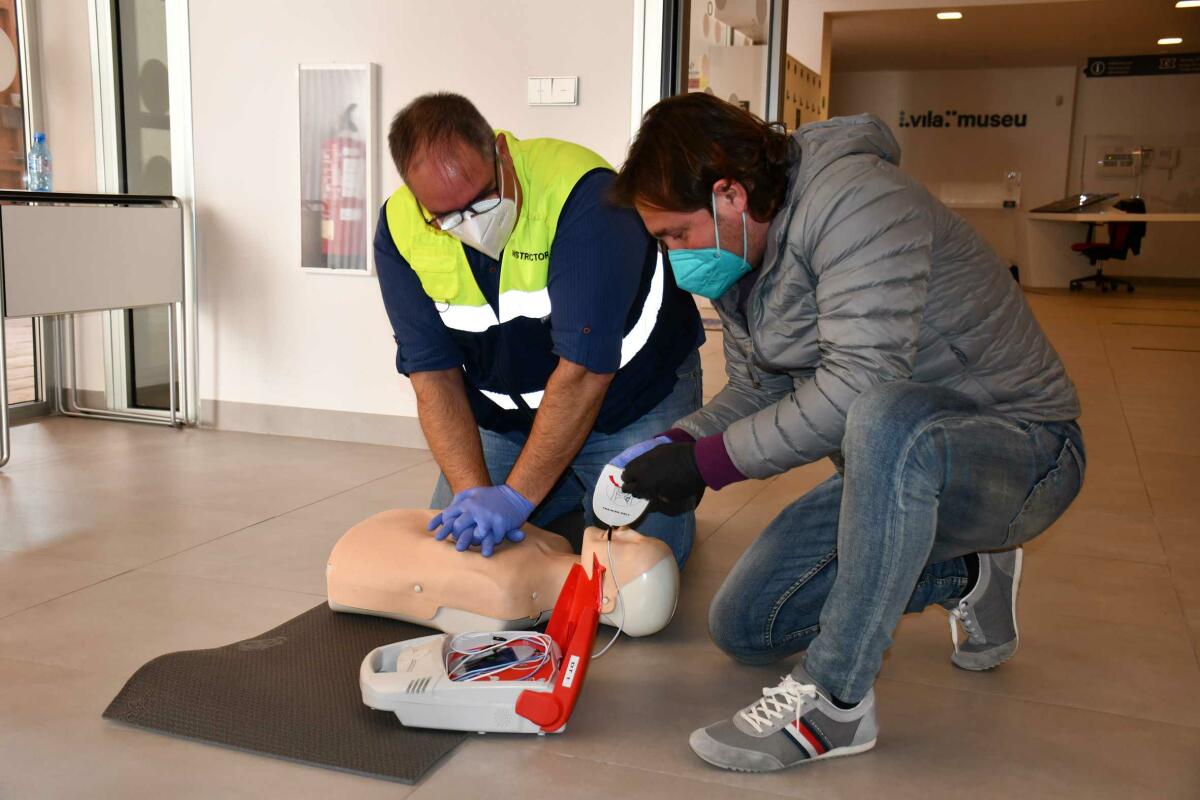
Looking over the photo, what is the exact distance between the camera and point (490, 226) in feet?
5.99

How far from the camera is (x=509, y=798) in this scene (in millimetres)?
1315

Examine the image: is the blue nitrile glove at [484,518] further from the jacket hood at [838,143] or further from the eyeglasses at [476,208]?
the jacket hood at [838,143]

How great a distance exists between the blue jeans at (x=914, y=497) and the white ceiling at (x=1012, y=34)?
8.68 metres

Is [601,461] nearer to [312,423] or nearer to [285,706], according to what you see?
[285,706]

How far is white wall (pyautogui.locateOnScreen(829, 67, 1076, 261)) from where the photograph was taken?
1315cm

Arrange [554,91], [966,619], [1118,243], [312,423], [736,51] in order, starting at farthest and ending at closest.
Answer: [1118,243] → [736,51] → [312,423] → [554,91] → [966,619]

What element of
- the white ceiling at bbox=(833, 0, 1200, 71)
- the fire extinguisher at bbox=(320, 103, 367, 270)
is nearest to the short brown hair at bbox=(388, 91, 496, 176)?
the fire extinguisher at bbox=(320, 103, 367, 270)

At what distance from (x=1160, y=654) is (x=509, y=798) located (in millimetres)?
1221

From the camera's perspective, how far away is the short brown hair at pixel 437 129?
1.74 metres

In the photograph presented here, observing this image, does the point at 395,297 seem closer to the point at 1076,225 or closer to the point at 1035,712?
the point at 1035,712

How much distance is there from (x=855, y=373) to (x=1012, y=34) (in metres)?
10.8

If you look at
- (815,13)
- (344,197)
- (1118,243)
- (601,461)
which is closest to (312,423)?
(344,197)

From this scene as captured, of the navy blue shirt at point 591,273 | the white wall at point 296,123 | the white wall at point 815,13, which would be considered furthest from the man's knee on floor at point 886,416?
the white wall at point 815,13

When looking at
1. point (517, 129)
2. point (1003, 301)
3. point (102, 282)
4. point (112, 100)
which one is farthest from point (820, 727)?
point (112, 100)
